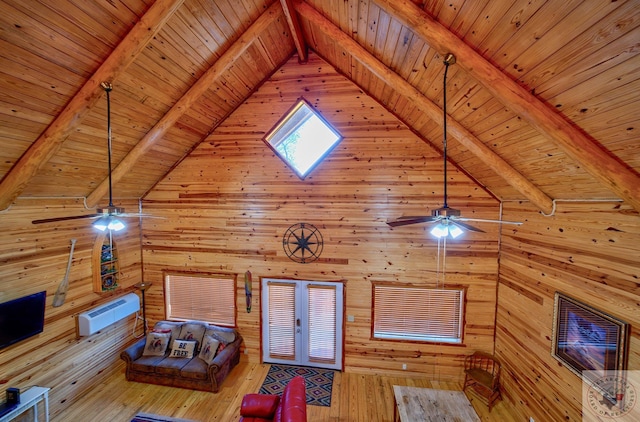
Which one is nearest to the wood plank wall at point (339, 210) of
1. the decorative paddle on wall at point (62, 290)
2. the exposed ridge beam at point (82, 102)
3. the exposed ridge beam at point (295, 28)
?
the exposed ridge beam at point (295, 28)

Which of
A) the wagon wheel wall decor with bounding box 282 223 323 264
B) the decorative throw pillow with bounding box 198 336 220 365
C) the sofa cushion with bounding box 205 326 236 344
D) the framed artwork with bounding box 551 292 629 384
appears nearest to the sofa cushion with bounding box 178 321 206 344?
the sofa cushion with bounding box 205 326 236 344

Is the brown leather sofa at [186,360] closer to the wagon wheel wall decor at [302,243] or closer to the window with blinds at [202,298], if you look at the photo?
the window with blinds at [202,298]

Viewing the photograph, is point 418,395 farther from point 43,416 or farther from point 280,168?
point 43,416

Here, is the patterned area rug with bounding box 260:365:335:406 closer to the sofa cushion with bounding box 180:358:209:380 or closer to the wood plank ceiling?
the sofa cushion with bounding box 180:358:209:380

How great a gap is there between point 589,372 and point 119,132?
23.8ft

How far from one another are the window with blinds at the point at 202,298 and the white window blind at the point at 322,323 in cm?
179

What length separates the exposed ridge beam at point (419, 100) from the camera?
3383 millimetres

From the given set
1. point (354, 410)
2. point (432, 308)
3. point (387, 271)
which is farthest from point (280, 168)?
point (354, 410)

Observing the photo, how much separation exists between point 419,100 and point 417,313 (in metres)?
4.03

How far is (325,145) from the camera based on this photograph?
5.17 metres

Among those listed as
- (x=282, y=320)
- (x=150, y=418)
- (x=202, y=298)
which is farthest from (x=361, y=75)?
(x=150, y=418)

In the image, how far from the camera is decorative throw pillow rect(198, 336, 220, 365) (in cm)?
502

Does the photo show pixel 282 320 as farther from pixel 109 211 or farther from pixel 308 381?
pixel 109 211

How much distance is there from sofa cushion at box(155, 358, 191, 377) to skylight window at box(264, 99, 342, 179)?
4385 millimetres
